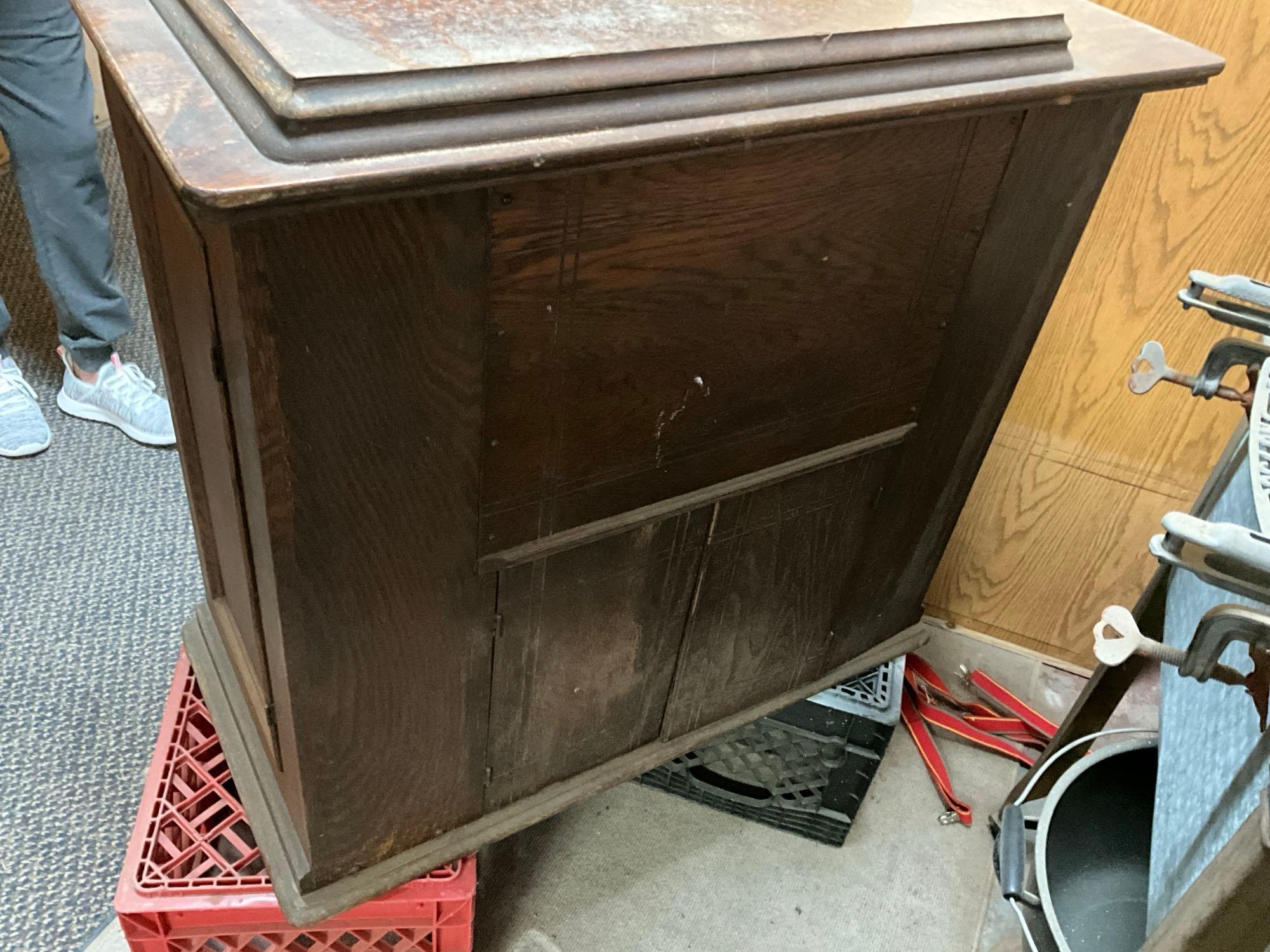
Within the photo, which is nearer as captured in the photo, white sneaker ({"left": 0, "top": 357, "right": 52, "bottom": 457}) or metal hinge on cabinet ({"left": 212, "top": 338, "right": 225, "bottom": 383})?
metal hinge on cabinet ({"left": 212, "top": 338, "right": 225, "bottom": 383})

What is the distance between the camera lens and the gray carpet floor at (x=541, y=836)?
1186 millimetres

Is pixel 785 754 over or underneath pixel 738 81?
underneath

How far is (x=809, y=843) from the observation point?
51.6 inches

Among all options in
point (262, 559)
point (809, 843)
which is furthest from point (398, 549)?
point (809, 843)

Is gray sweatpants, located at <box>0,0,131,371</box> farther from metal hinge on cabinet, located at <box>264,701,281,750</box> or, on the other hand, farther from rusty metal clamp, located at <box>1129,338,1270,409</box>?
rusty metal clamp, located at <box>1129,338,1270,409</box>

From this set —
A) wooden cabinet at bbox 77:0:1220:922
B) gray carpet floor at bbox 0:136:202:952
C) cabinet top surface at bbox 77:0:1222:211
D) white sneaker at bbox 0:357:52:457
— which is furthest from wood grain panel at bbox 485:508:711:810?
white sneaker at bbox 0:357:52:457

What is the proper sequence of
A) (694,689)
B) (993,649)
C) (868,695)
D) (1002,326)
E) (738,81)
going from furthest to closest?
1. (993,649)
2. (868,695)
3. (694,689)
4. (1002,326)
5. (738,81)

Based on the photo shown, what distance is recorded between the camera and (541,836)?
128cm

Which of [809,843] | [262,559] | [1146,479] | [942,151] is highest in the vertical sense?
[942,151]

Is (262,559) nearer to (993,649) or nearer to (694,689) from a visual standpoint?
(694,689)

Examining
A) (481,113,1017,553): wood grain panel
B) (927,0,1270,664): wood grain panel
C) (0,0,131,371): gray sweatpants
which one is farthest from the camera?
(0,0,131,371): gray sweatpants

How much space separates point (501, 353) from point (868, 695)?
2.50ft

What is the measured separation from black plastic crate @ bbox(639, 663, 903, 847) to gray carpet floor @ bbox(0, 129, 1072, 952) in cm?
3

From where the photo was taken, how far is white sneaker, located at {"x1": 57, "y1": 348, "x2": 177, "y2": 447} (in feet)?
5.85
